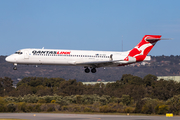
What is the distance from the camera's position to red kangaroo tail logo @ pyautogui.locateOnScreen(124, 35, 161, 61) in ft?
191

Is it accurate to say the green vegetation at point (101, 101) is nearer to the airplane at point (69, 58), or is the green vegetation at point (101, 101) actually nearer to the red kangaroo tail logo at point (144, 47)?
the red kangaroo tail logo at point (144, 47)

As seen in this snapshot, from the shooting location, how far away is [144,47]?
58750 mm

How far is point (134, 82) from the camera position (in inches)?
4850

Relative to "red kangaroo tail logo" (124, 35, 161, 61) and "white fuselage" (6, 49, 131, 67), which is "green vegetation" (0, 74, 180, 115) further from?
"white fuselage" (6, 49, 131, 67)

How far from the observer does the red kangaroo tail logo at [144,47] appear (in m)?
58.2

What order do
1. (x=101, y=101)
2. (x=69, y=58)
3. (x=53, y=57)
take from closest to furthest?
(x=53, y=57) < (x=69, y=58) < (x=101, y=101)

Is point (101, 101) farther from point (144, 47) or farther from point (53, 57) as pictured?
point (53, 57)

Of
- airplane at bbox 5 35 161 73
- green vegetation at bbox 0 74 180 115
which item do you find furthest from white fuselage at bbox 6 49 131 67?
green vegetation at bbox 0 74 180 115

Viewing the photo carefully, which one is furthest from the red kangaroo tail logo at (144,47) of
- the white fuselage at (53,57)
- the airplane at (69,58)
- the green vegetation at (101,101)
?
the green vegetation at (101,101)

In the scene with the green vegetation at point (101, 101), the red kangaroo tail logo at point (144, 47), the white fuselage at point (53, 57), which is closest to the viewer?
the white fuselage at point (53, 57)

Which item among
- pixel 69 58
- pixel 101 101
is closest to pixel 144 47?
pixel 69 58

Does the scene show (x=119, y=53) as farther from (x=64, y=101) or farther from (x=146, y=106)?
(x=64, y=101)

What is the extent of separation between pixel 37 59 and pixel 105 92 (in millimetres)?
51637

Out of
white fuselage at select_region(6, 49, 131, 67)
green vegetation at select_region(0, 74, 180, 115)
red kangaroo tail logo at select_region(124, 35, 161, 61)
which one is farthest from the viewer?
green vegetation at select_region(0, 74, 180, 115)
